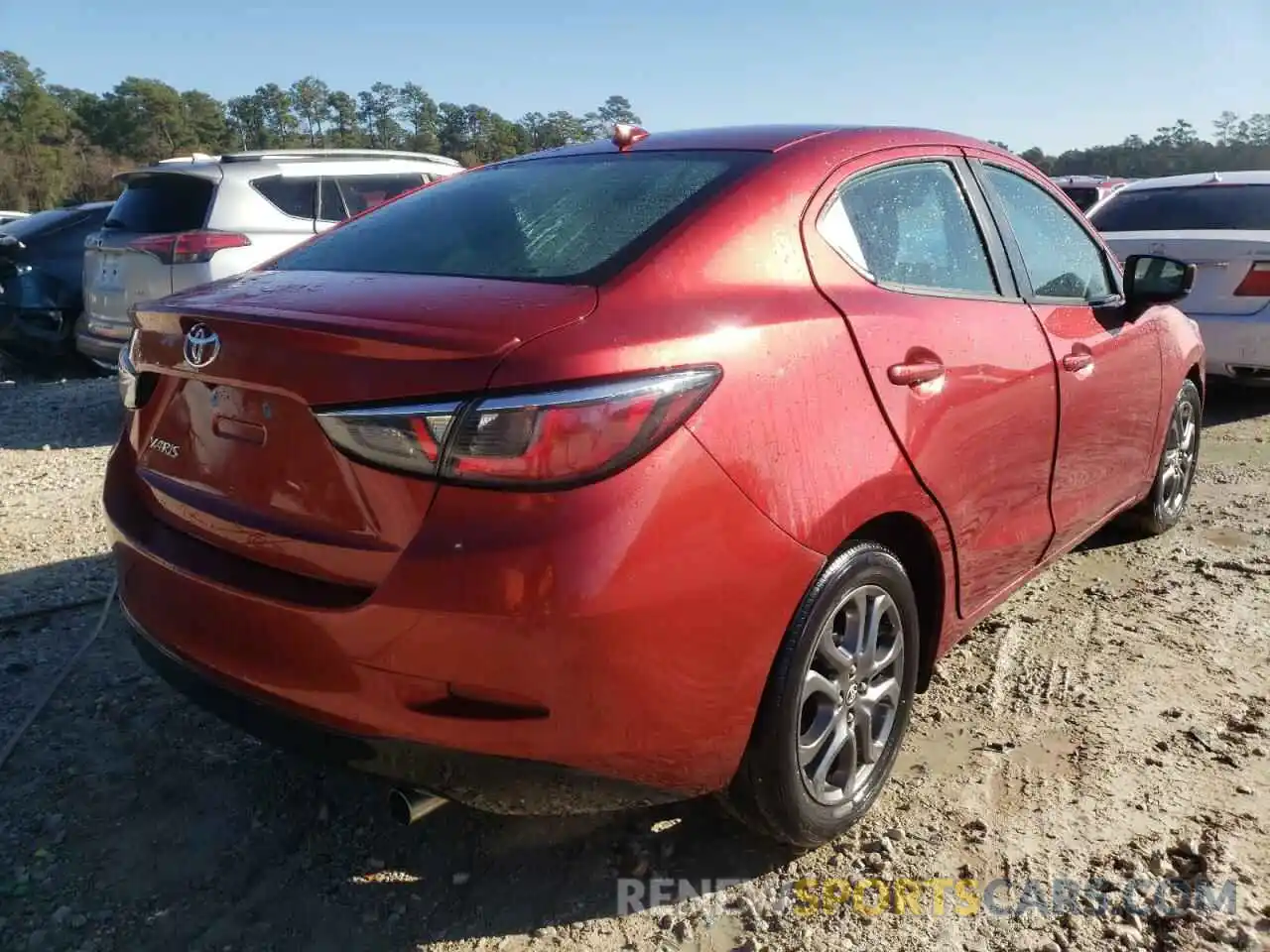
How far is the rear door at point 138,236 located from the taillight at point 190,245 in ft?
0.16

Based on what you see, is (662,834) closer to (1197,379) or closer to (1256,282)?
(1197,379)

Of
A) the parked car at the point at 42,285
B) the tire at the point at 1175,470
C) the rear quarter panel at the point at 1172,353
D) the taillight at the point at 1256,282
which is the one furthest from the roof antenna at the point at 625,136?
the parked car at the point at 42,285

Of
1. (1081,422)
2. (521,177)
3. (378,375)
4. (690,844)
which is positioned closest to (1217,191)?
(1081,422)

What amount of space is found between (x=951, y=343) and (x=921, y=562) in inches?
21.3

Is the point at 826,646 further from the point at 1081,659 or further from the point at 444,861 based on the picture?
the point at 1081,659

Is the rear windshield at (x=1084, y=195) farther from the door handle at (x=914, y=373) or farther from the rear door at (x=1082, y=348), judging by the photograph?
the door handle at (x=914, y=373)

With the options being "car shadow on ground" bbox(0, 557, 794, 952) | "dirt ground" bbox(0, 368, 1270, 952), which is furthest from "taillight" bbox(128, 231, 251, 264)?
"car shadow on ground" bbox(0, 557, 794, 952)

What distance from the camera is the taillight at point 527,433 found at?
178 centimetres

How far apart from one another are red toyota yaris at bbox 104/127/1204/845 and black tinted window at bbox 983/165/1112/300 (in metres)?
0.46

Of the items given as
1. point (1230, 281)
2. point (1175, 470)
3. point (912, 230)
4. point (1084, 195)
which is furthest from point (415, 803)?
point (1084, 195)

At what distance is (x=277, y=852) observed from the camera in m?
2.45

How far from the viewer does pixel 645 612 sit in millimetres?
1833

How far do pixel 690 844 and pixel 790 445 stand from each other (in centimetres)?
103

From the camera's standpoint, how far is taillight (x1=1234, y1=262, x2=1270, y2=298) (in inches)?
245
